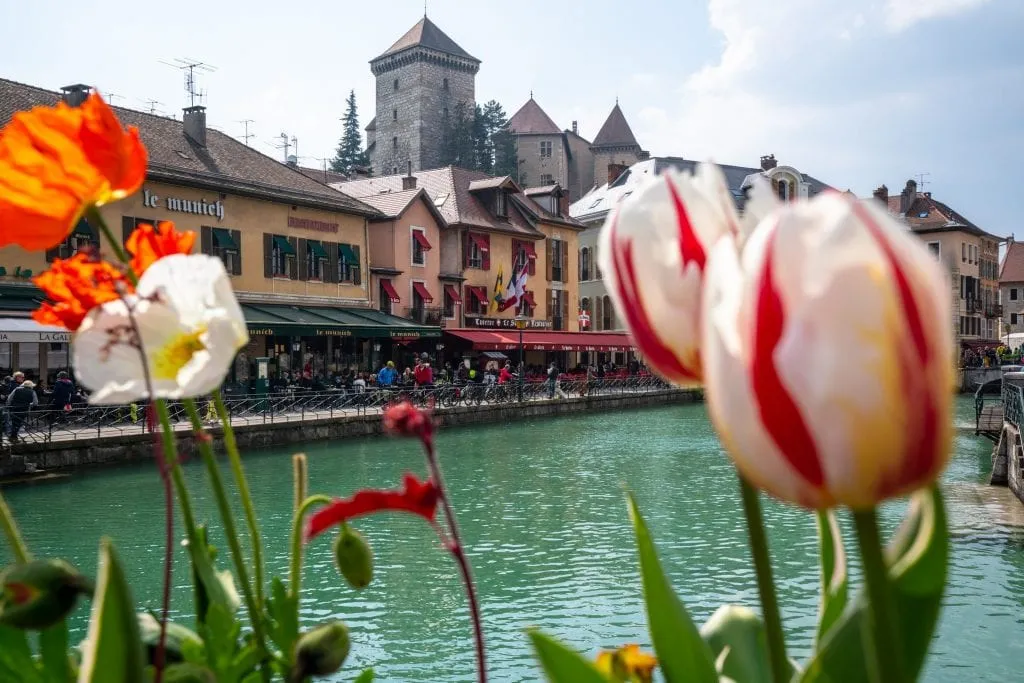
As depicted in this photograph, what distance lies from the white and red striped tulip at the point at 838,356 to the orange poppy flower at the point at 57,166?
0.62 meters

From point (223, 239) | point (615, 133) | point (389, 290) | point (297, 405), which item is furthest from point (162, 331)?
point (615, 133)

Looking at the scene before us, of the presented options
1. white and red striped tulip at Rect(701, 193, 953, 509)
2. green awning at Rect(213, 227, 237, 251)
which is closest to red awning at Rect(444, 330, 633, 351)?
green awning at Rect(213, 227, 237, 251)

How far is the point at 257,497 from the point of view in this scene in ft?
50.9

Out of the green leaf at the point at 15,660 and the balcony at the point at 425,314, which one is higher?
the balcony at the point at 425,314

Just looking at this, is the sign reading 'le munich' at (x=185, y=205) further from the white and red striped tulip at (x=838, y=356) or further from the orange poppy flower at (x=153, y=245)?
the white and red striped tulip at (x=838, y=356)

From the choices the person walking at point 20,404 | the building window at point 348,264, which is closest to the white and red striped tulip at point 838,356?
the person walking at point 20,404

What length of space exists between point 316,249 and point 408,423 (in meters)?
30.7

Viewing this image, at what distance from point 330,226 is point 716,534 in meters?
21.6

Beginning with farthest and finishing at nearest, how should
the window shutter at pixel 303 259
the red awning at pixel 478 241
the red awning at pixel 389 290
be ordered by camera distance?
the red awning at pixel 478 241 < the red awning at pixel 389 290 < the window shutter at pixel 303 259

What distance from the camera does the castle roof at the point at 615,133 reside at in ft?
276

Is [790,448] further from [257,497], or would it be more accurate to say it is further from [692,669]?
[257,497]

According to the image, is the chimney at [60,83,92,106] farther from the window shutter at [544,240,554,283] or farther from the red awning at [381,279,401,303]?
the window shutter at [544,240,554,283]

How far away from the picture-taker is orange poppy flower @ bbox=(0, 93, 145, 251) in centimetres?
90

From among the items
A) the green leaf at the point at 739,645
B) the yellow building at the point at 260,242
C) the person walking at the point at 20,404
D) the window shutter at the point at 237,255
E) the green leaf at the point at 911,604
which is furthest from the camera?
the window shutter at the point at 237,255
